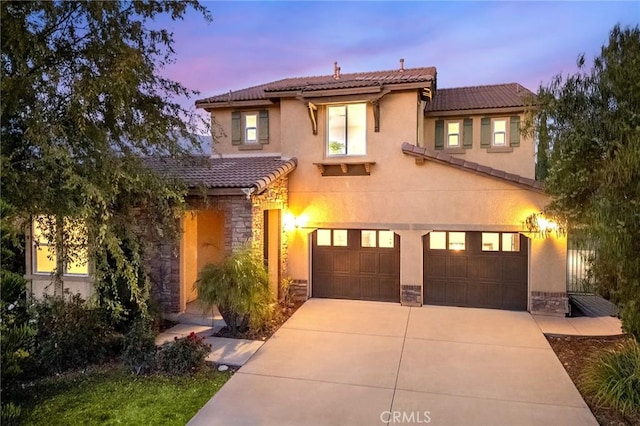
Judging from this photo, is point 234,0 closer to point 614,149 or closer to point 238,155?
point 238,155

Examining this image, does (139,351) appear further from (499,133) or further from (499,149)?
(499,133)

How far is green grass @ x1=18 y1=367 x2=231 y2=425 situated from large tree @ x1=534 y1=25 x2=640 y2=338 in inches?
280

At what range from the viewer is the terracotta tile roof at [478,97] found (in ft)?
49.4

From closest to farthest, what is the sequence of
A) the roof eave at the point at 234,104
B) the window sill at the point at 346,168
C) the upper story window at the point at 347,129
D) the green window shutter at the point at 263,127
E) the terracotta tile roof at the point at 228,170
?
the terracotta tile roof at the point at 228,170, the window sill at the point at 346,168, the upper story window at the point at 347,129, the roof eave at the point at 234,104, the green window shutter at the point at 263,127

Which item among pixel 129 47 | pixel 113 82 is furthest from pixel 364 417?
pixel 129 47

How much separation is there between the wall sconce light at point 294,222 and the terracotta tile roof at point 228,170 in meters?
1.49

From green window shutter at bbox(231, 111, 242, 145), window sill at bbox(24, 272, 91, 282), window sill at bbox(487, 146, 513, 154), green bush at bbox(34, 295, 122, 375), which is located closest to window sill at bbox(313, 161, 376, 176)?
green window shutter at bbox(231, 111, 242, 145)

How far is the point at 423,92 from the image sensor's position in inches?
493

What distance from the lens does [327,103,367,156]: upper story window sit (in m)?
12.8

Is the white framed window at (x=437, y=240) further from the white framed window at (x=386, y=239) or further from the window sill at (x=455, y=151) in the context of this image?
the window sill at (x=455, y=151)

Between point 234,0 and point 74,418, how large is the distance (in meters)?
9.04

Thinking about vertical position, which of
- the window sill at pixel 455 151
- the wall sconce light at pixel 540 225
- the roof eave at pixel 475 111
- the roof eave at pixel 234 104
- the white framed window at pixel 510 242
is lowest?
the white framed window at pixel 510 242

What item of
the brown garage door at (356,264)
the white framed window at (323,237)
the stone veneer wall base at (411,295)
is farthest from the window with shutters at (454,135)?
the stone veneer wall base at (411,295)

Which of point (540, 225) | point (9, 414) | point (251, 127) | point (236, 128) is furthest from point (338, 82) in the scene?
point (9, 414)
